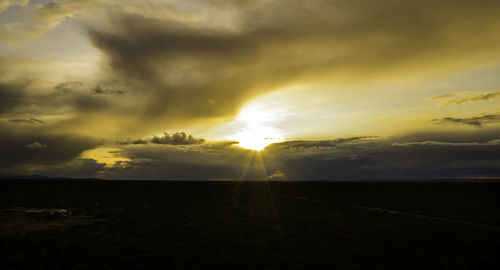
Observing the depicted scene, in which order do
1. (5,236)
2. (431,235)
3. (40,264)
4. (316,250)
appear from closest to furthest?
(40,264) → (316,250) → (5,236) → (431,235)

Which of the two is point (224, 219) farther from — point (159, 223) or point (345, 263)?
point (345, 263)

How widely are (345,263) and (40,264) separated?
15.9 m

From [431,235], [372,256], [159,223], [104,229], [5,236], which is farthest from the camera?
[159,223]

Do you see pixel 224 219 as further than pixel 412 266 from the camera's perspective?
Yes

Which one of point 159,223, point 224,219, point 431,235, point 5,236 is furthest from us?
point 224,219

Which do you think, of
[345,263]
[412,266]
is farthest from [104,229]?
[412,266]

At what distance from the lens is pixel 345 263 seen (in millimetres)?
17453

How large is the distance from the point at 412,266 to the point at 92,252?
1811cm

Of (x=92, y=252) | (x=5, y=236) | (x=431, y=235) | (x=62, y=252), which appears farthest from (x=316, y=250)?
(x=5, y=236)

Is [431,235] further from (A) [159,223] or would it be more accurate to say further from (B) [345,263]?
(A) [159,223]

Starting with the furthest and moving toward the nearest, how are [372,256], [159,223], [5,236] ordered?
[159,223], [5,236], [372,256]

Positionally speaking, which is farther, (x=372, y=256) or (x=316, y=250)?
(x=316, y=250)

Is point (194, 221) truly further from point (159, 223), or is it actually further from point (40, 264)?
point (40, 264)

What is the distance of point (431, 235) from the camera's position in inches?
984
